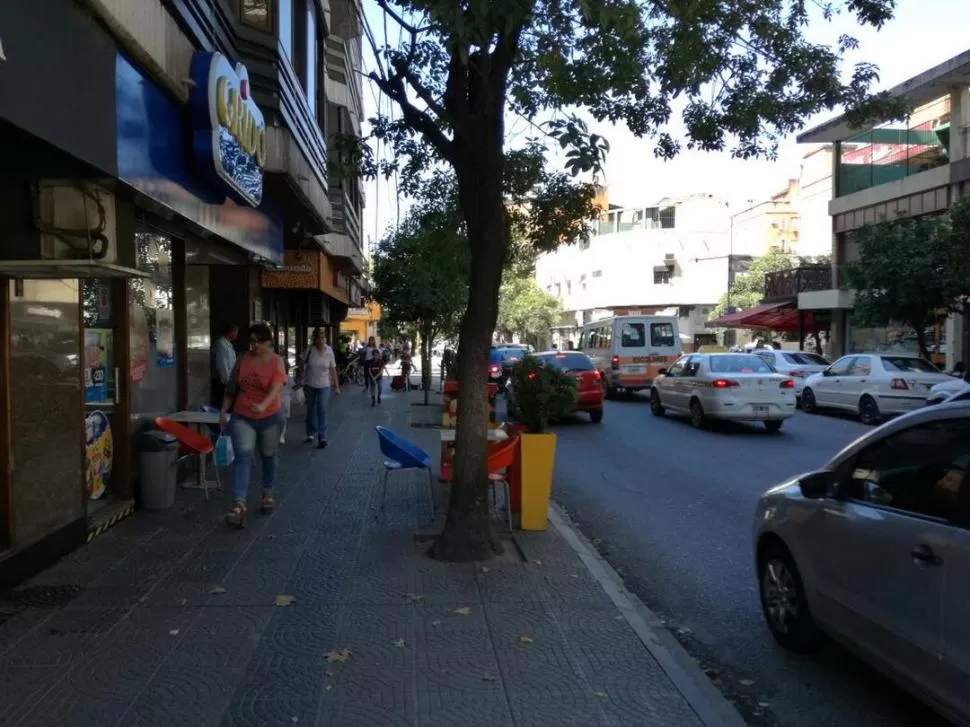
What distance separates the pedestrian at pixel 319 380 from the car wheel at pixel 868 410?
11.4 metres

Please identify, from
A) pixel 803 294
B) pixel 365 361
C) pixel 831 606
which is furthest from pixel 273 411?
pixel 803 294

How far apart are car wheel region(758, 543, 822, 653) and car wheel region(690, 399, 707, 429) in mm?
11609

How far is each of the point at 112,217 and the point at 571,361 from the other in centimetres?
1298

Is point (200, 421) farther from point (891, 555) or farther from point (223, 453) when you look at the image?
point (891, 555)

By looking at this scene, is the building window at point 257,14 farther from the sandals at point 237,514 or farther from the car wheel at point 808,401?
the car wheel at point 808,401

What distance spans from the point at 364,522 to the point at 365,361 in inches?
601

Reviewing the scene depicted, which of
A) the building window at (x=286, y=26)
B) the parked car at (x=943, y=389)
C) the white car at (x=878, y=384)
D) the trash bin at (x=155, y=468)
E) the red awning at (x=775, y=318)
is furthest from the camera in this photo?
the red awning at (x=775, y=318)

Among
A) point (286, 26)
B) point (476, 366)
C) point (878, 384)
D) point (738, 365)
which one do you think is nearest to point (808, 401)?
point (878, 384)

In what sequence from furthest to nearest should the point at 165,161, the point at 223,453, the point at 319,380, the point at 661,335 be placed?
the point at 661,335 < the point at 319,380 < the point at 223,453 < the point at 165,161

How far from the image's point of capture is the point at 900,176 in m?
28.5

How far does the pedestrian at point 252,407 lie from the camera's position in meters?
7.66

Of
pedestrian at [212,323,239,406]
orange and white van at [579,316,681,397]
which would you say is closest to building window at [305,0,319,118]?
pedestrian at [212,323,239,406]

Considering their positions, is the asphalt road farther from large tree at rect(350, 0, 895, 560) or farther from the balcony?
the balcony

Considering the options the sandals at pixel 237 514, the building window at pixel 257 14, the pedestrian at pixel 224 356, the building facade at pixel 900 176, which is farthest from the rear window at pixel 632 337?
the sandals at pixel 237 514
